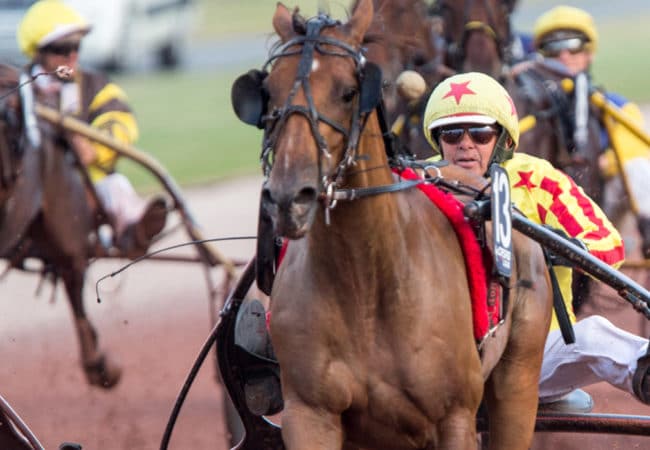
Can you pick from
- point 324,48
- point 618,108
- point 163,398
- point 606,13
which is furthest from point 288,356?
point 606,13

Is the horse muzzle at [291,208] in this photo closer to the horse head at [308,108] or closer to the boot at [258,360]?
the horse head at [308,108]

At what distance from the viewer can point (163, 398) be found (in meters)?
8.35

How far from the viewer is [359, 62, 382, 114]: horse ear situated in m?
3.79

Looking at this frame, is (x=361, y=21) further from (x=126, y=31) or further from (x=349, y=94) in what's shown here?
(x=126, y=31)

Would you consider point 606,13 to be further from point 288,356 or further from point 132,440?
point 288,356

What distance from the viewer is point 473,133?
480cm

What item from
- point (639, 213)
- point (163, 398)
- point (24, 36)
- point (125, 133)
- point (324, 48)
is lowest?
point (163, 398)

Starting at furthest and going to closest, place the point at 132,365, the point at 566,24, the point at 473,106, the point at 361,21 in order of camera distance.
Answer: the point at 566,24
the point at 132,365
the point at 473,106
the point at 361,21

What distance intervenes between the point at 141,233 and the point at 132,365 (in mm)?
1035

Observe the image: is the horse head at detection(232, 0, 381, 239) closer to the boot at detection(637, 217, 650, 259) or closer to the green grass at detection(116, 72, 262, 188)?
the boot at detection(637, 217, 650, 259)

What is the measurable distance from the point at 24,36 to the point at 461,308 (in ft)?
16.2

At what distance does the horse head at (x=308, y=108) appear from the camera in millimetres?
3562

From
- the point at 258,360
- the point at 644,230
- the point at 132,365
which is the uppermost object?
the point at 258,360

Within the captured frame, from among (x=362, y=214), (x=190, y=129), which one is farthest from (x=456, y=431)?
(x=190, y=129)
